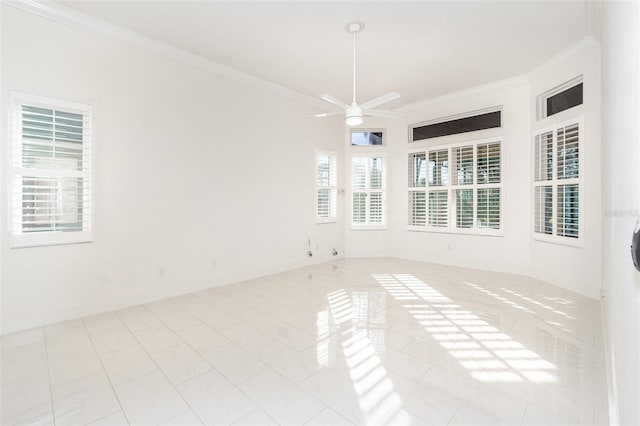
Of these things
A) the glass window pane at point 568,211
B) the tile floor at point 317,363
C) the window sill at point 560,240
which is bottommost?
the tile floor at point 317,363

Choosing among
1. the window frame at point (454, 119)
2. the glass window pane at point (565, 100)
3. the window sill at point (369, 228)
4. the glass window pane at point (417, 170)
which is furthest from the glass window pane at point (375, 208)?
the glass window pane at point (565, 100)

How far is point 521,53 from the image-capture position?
4449mm

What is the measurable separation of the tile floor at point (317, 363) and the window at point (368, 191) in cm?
317

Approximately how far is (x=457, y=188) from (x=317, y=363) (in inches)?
192

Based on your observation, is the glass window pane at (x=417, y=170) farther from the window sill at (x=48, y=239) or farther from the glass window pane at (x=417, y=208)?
the window sill at (x=48, y=239)

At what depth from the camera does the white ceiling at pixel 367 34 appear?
3.40 meters

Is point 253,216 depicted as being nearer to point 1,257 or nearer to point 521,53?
point 1,257

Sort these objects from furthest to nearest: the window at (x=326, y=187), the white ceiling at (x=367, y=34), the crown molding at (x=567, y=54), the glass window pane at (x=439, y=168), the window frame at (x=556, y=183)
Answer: the window at (x=326, y=187) → the glass window pane at (x=439, y=168) → the window frame at (x=556, y=183) → the crown molding at (x=567, y=54) → the white ceiling at (x=367, y=34)

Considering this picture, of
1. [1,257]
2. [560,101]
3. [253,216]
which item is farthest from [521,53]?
[1,257]

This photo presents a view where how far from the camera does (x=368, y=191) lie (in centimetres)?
709

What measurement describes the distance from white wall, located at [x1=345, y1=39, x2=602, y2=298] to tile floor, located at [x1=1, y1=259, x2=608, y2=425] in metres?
0.89

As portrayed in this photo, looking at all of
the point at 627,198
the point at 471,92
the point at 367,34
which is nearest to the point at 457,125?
the point at 471,92

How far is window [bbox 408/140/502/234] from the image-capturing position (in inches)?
224

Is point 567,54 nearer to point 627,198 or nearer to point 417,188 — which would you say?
point 417,188
